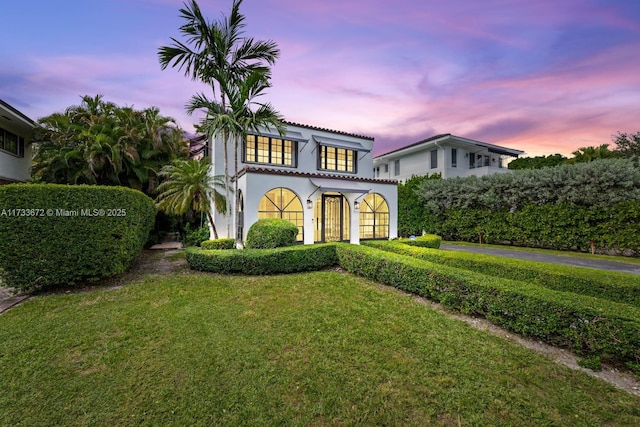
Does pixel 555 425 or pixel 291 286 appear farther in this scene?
pixel 291 286

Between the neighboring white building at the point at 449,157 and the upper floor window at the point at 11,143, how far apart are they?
2912cm

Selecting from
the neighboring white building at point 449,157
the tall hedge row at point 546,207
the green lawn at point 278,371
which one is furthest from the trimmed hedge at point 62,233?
the neighboring white building at point 449,157

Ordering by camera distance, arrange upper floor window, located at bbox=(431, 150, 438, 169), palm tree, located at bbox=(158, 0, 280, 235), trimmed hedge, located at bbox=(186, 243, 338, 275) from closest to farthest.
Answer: trimmed hedge, located at bbox=(186, 243, 338, 275)
palm tree, located at bbox=(158, 0, 280, 235)
upper floor window, located at bbox=(431, 150, 438, 169)

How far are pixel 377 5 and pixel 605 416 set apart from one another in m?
10.7

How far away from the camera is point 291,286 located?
25.0ft

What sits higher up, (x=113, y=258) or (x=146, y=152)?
(x=146, y=152)

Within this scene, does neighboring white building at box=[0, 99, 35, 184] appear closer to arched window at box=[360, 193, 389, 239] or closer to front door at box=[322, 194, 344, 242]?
front door at box=[322, 194, 344, 242]

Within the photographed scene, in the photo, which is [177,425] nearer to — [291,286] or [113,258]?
[291,286]

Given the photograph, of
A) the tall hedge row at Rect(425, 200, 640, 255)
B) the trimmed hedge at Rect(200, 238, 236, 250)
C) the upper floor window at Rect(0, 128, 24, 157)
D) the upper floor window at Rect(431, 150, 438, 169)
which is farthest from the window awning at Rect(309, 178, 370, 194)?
the upper floor window at Rect(0, 128, 24, 157)

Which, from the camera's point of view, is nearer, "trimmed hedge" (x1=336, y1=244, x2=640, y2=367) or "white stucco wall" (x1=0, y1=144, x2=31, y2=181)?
"trimmed hedge" (x1=336, y1=244, x2=640, y2=367)

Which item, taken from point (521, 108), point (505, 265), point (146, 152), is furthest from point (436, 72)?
point (146, 152)

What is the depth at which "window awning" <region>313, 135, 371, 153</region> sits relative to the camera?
647 inches

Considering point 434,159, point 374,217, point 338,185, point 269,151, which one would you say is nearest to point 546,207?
point 374,217

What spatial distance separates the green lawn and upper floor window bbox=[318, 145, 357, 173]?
12344mm
